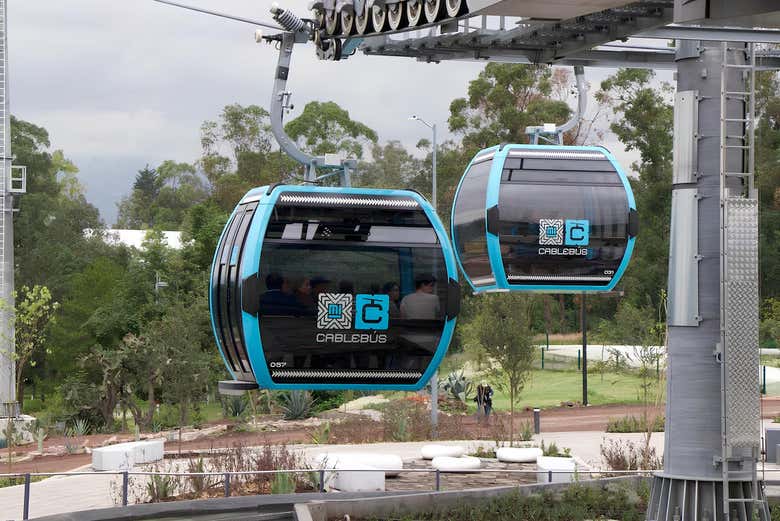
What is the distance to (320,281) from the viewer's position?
14.6 meters

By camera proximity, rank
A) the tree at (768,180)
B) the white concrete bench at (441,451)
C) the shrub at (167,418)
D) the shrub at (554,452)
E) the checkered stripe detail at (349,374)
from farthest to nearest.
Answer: the tree at (768,180) → the shrub at (167,418) → the shrub at (554,452) → the white concrete bench at (441,451) → the checkered stripe detail at (349,374)

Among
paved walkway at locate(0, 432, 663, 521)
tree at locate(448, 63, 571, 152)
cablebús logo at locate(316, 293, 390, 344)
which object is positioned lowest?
paved walkway at locate(0, 432, 663, 521)

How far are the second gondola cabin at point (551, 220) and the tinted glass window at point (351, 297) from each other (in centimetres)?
433

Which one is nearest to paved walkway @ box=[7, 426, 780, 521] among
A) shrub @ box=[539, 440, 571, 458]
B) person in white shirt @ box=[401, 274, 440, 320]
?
shrub @ box=[539, 440, 571, 458]

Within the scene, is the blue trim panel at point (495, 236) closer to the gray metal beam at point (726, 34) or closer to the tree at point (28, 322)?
the gray metal beam at point (726, 34)

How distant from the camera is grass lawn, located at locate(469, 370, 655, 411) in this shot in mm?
48094

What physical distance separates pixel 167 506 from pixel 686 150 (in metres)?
10.2

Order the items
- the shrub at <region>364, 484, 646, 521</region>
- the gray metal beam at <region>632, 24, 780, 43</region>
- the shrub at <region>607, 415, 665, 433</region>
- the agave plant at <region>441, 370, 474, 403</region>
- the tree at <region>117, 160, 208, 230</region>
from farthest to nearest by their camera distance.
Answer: the tree at <region>117, 160, 208, 230</region> → the agave plant at <region>441, 370, 474, 403</region> → the shrub at <region>607, 415, 665, 433</region> → the shrub at <region>364, 484, 646, 521</region> → the gray metal beam at <region>632, 24, 780, 43</region>

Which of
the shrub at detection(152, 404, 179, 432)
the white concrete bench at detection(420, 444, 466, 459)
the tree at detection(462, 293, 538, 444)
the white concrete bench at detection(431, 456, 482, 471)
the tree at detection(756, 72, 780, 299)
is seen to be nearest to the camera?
the white concrete bench at detection(431, 456, 482, 471)

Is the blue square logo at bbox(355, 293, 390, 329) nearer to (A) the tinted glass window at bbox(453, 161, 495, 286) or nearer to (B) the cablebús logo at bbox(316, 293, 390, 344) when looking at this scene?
(B) the cablebús logo at bbox(316, 293, 390, 344)

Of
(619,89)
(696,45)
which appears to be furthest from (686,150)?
(619,89)

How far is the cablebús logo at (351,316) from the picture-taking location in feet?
47.5

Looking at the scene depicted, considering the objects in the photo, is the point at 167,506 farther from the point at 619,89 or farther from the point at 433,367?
the point at 619,89

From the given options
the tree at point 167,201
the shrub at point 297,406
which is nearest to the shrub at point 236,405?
the shrub at point 297,406
